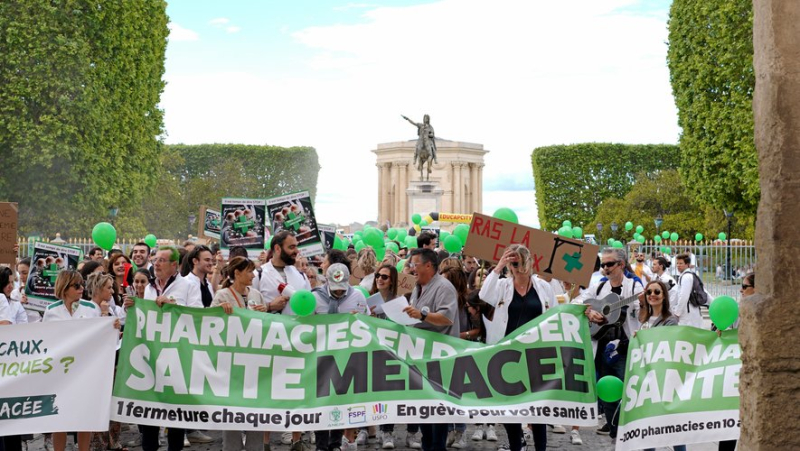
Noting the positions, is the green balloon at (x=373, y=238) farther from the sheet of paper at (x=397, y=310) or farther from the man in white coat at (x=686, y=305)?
the sheet of paper at (x=397, y=310)

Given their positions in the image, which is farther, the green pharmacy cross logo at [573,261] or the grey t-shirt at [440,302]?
the green pharmacy cross logo at [573,261]

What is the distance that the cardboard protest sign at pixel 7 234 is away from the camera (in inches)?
436

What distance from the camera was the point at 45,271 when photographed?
9.59m

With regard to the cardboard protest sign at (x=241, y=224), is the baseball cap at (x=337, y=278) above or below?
below

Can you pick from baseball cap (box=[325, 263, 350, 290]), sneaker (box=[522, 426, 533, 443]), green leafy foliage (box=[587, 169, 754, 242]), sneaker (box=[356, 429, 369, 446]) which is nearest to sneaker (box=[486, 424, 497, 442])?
sneaker (box=[522, 426, 533, 443])

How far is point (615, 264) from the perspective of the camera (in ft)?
26.9

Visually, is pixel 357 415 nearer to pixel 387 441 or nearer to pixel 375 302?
pixel 375 302

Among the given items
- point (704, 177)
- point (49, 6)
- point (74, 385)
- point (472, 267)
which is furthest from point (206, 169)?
point (74, 385)

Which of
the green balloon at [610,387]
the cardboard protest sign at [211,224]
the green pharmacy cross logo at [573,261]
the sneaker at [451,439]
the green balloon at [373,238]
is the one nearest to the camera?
the green balloon at [610,387]

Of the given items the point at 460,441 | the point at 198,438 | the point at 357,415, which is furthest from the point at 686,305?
the point at 198,438

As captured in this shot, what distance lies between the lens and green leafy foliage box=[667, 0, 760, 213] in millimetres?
25203

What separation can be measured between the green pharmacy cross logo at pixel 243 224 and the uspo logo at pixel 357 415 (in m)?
5.18

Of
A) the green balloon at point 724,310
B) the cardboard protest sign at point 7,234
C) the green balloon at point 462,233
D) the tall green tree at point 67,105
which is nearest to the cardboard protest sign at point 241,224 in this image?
the cardboard protest sign at point 7,234

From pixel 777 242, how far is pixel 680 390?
285 cm
